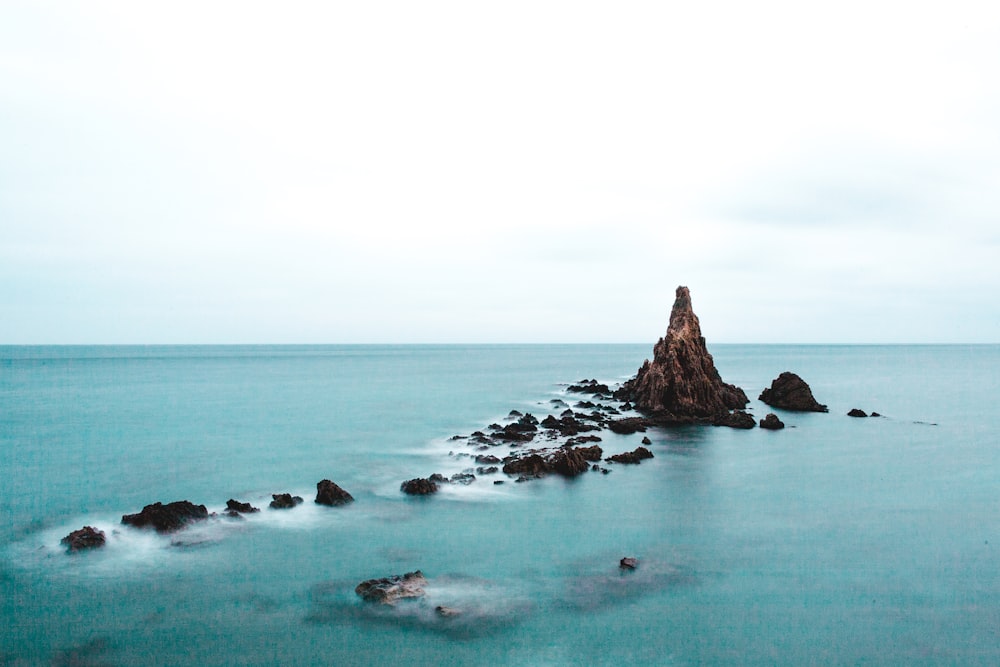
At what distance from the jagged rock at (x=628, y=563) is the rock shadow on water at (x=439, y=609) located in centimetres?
417

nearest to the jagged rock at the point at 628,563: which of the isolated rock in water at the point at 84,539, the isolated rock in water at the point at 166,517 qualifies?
the isolated rock in water at the point at 166,517

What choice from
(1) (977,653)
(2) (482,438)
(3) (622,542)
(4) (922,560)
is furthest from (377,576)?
(2) (482,438)

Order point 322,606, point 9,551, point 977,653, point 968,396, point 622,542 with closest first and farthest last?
point 977,653 → point 322,606 → point 9,551 → point 622,542 → point 968,396

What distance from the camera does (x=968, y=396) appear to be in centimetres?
7956

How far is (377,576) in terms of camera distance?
63.2 ft

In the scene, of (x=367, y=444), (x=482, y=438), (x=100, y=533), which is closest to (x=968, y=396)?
(x=482, y=438)

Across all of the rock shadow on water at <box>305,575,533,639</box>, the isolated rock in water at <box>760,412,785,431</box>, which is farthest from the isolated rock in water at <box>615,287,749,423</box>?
the rock shadow on water at <box>305,575,533,639</box>

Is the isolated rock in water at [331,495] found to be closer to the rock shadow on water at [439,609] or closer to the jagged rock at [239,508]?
the jagged rock at [239,508]

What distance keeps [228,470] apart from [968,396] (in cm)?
9007

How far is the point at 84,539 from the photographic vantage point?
2167 centimetres

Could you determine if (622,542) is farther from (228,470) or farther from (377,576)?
(228,470)

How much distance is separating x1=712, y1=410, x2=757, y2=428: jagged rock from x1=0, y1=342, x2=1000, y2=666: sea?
3.54 metres

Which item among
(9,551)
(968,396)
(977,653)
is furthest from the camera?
(968,396)

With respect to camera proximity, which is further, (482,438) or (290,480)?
(482,438)
